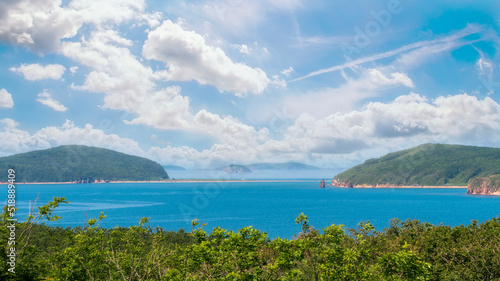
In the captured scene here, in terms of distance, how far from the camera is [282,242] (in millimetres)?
12938

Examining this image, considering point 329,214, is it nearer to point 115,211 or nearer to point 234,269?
point 115,211

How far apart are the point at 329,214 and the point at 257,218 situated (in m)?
29.2

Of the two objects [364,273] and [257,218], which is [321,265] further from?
[257,218]

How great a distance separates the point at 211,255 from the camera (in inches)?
491

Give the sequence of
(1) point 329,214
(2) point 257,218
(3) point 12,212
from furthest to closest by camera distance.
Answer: (1) point 329,214 → (2) point 257,218 → (3) point 12,212

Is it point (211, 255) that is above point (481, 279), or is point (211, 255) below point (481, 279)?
above

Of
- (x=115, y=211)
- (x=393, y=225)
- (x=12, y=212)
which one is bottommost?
(x=115, y=211)

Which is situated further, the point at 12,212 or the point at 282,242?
the point at 282,242

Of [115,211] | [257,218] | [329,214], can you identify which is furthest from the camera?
[115,211]

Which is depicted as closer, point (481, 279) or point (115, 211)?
point (481, 279)

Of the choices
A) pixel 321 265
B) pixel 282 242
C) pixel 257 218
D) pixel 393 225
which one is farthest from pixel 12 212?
pixel 257 218

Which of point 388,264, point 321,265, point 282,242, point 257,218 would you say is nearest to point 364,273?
point 388,264

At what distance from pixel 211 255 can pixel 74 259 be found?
211 inches

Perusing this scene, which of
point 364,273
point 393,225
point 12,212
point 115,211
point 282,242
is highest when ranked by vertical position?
point 12,212
